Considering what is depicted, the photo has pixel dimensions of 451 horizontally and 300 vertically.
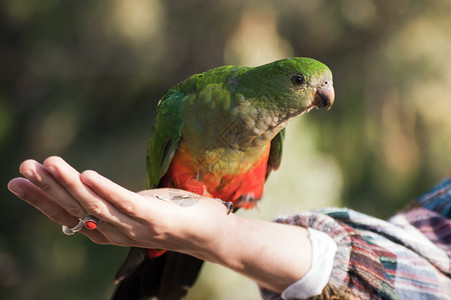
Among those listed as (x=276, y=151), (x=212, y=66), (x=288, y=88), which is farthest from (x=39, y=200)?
(x=212, y=66)

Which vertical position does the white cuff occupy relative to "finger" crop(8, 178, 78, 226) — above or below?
above

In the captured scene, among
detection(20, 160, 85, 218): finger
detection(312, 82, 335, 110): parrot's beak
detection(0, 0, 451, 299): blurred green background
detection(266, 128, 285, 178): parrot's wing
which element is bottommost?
detection(20, 160, 85, 218): finger

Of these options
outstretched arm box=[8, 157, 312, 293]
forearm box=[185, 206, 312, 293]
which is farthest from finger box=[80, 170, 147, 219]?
forearm box=[185, 206, 312, 293]

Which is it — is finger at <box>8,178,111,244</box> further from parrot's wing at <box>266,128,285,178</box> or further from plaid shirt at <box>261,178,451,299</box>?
parrot's wing at <box>266,128,285,178</box>

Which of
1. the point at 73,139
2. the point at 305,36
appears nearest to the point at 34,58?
the point at 73,139

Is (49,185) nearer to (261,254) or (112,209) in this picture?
(112,209)

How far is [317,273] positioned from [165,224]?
16.7 inches

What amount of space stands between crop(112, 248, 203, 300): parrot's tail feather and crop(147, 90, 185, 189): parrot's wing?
0.86 ft

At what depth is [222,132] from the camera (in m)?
1.18

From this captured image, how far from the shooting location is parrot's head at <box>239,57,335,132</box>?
1.11 metres

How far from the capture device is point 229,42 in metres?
2.74

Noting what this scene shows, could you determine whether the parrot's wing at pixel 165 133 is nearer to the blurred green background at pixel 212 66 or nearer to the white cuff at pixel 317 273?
the white cuff at pixel 317 273

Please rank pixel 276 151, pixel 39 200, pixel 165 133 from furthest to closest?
pixel 276 151 < pixel 165 133 < pixel 39 200

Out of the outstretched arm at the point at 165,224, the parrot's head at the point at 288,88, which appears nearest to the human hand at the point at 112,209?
the outstretched arm at the point at 165,224
